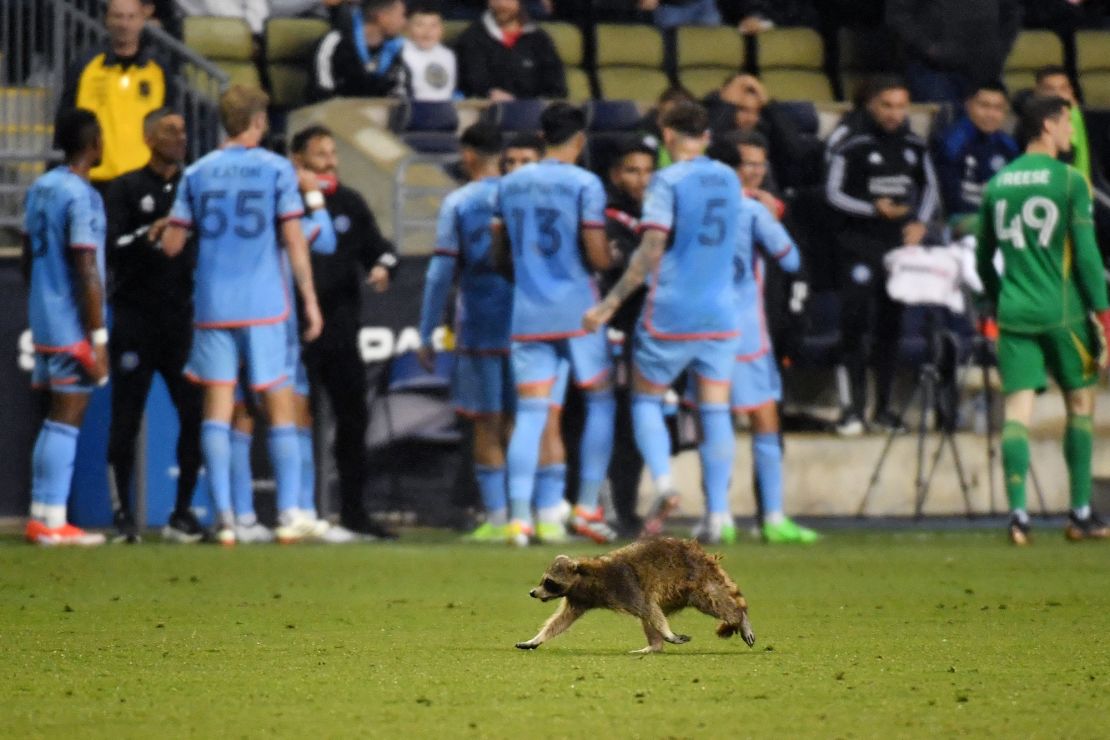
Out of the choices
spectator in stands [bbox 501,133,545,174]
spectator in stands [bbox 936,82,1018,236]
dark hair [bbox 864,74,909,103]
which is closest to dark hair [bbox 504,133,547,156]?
spectator in stands [bbox 501,133,545,174]

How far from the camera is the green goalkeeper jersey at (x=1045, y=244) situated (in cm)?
1107

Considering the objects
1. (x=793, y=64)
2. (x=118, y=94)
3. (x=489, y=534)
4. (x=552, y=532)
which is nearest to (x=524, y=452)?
(x=552, y=532)

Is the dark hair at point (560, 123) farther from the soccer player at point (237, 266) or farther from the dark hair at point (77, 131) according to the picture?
the dark hair at point (77, 131)

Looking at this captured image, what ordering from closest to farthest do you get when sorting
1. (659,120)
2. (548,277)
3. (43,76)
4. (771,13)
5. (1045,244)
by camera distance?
(1045,244)
(548,277)
(659,120)
(43,76)
(771,13)

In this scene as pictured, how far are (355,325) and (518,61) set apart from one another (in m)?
4.46

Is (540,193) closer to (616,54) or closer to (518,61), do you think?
(518,61)

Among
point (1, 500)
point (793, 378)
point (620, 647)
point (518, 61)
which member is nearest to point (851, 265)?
point (793, 378)

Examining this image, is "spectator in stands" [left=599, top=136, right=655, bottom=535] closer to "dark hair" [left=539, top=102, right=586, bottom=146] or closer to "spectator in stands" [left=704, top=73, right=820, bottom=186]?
"dark hair" [left=539, top=102, right=586, bottom=146]

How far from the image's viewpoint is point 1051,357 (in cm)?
1128

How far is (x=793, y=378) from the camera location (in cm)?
1513

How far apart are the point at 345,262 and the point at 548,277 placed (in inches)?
50.8

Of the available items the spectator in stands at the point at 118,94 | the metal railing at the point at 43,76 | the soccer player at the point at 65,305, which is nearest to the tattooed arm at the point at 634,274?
the soccer player at the point at 65,305

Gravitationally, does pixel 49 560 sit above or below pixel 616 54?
below

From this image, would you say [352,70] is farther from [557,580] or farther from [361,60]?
[557,580]
